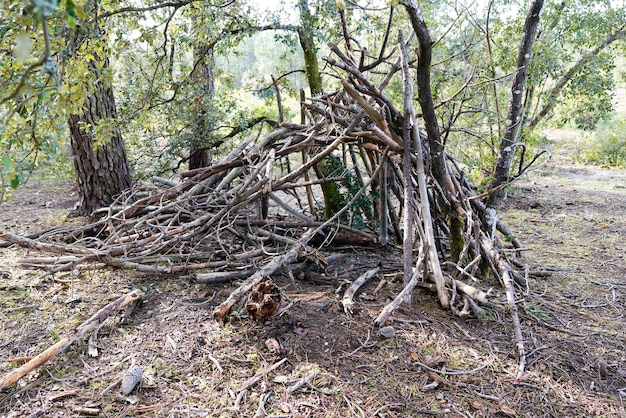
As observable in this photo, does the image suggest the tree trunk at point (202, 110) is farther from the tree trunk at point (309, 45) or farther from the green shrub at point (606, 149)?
the green shrub at point (606, 149)

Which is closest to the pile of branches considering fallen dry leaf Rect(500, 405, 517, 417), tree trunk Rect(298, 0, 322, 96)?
fallen dry leaf Rect(500, 405, 517, 417)

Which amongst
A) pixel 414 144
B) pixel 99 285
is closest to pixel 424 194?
pixel 414 144

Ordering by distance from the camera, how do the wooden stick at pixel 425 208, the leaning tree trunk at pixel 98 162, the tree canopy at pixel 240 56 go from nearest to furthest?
the wooden stick at pixel 425 208
the tree canopy at pixel 240 56
the leaning tree trunk at pixel 98 162

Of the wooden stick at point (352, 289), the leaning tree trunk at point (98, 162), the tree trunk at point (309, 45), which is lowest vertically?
the wooden stick at point (352, 289)

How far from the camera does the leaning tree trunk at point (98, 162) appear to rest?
4324mm

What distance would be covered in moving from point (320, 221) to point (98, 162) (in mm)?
2372

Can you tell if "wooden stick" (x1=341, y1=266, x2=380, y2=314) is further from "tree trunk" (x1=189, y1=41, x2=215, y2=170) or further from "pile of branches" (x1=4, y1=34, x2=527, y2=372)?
"tree trunk" (x1=189, y1=41, x2=215, y2=170)

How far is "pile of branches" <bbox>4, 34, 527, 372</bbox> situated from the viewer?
2.83m

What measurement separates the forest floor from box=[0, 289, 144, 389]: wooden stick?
5 cm

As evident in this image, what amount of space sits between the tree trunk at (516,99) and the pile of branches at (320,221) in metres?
0.25

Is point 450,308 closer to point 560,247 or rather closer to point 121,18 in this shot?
point 560,247

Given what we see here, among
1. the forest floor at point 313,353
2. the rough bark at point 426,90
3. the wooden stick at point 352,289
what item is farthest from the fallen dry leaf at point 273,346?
the rough bark at point 426,90

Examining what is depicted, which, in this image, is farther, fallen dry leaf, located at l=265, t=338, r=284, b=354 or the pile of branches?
the pile of branches

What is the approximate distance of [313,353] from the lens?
2291 mm
